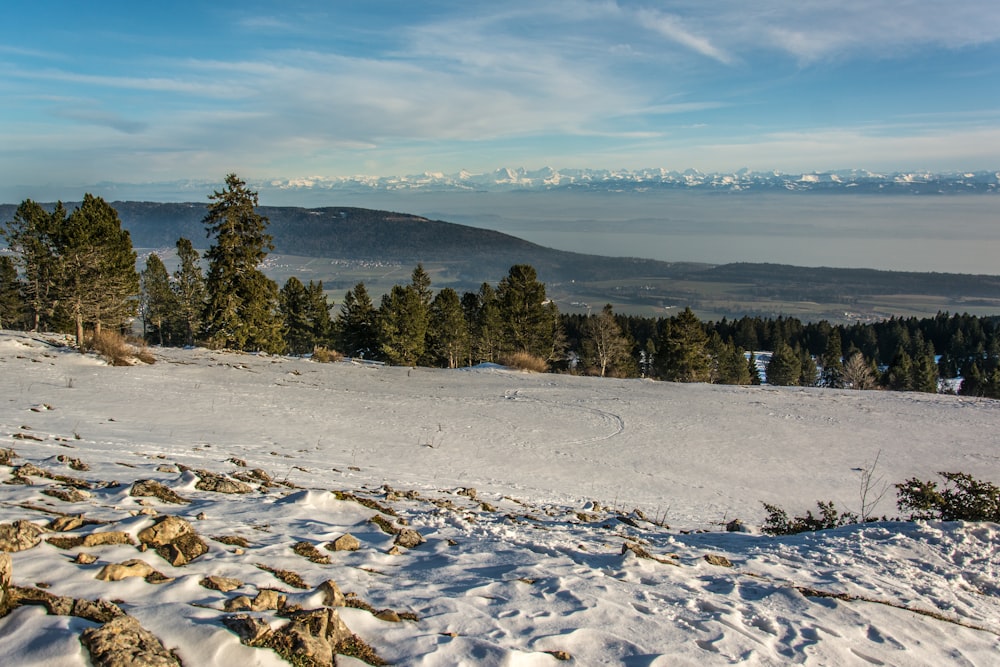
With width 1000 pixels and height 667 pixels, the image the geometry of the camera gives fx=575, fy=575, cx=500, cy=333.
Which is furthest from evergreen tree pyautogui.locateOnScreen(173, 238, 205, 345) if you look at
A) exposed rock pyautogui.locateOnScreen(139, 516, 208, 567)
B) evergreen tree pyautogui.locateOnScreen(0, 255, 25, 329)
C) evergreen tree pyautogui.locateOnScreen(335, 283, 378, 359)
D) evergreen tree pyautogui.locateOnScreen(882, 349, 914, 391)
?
evergreen tree pyautogui.locateOnScreen(882, 349, 914, 391)

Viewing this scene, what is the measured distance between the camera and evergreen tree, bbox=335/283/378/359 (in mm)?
49281

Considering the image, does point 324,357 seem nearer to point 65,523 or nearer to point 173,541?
point 65,523

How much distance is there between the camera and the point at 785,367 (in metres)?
70.0

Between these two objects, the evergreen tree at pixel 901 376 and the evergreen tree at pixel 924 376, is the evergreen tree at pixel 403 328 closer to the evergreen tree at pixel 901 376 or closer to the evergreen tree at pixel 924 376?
the evergreen tree at pixel 924 376

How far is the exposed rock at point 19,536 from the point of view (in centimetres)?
421

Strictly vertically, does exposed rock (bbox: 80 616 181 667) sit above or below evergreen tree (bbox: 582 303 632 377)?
above

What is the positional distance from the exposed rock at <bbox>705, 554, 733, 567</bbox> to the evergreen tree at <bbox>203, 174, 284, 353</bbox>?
97.8ft

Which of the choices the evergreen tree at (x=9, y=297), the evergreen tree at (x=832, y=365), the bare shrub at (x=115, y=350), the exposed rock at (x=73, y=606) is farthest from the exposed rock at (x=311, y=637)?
the evergreen tree at (x=832, y=365)

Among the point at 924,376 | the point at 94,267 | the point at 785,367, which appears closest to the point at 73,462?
the point at 94,267

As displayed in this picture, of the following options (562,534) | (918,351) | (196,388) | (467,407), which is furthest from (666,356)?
(918,351)

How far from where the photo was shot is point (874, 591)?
215 inches

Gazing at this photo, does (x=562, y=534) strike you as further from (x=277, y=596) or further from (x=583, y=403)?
(x=583, y=403)

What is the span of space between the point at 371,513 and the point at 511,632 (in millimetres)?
3562

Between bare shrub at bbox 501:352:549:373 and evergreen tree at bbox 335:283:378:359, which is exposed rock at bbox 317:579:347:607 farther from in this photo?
evergreen tree at bbox 335:283:378:359
